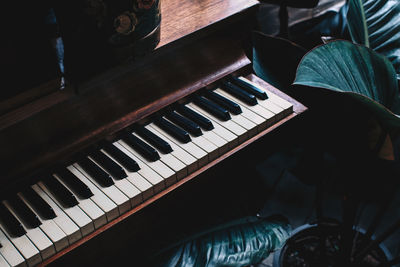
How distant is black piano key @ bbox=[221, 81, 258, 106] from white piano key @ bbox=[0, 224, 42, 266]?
2.54 feet

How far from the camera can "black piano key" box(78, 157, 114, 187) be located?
1.36 m

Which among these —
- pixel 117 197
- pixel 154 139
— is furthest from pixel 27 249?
pixel 154 139

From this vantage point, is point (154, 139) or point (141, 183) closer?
point (141, 183)

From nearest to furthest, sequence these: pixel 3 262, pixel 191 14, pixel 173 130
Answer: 1. pixel 3 262
2. pixel 173 130
3. pixel 191 14

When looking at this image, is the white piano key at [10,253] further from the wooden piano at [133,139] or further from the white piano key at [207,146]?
the white piano key at [207,146]

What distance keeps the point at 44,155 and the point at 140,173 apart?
0.93 ft

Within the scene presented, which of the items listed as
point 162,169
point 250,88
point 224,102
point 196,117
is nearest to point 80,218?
point 162,169

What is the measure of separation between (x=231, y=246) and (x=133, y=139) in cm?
43

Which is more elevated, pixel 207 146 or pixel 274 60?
pixel 274 60

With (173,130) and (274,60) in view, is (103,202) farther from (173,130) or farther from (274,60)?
(274,60)

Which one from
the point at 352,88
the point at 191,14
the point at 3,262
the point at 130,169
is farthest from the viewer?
the point at 191,14

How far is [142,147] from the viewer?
4.76 ft

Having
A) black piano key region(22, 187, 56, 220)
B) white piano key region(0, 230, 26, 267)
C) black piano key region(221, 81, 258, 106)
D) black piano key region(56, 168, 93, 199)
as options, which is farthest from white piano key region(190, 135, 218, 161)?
white piano key region(0, 230, 26, 267)

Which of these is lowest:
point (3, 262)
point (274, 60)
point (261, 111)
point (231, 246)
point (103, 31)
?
point (231, 246)
